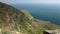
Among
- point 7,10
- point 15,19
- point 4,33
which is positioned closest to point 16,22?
point 15,19

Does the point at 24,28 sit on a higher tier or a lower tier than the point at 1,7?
lower

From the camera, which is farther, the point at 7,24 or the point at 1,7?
the point at 1,7

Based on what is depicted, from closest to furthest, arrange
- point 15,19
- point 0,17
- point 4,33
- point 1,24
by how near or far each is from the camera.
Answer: point 4,33
point 1,24
point 0,17
point 15,19

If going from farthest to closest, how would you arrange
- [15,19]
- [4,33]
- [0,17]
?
1. [15,19]
2. [0,17]
3. [4,33]

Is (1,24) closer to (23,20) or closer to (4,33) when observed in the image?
(23,20)

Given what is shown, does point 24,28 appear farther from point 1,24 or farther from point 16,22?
point 1,24

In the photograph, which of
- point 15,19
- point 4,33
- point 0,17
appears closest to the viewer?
point 4,33

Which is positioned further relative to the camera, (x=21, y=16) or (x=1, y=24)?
(x=21, y=16)

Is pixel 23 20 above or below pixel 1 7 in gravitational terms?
below

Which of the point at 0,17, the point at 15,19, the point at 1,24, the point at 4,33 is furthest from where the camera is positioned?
the point at 15,19
